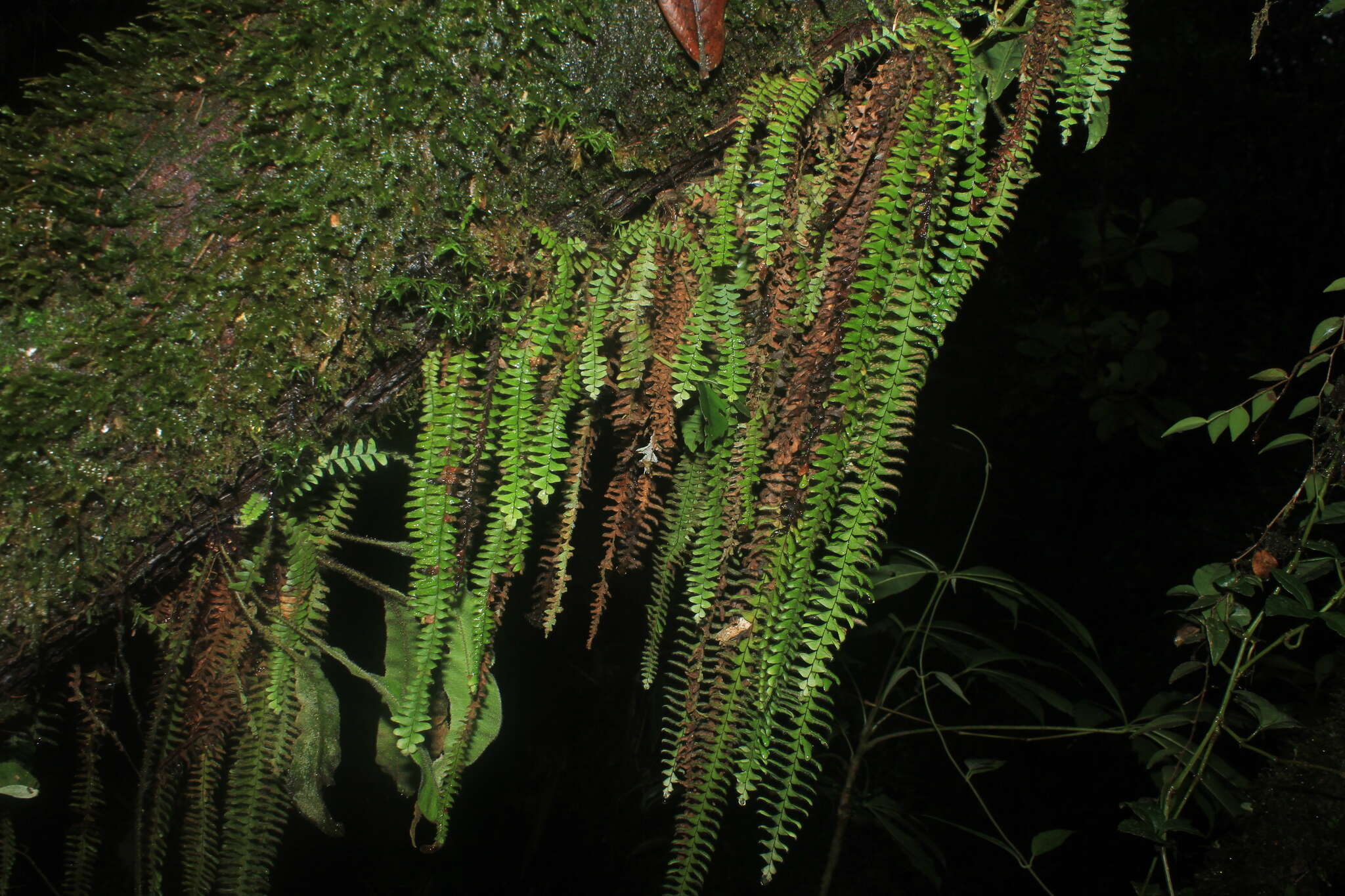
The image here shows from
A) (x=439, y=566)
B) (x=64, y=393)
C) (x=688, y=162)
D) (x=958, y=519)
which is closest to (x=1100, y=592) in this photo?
(x=958, y=519)

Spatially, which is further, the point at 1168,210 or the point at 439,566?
the point at 1168,210

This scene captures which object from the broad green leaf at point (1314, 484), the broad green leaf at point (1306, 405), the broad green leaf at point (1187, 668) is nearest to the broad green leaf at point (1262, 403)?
the broad green leaf at point (1306, 405)

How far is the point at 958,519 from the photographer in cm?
391

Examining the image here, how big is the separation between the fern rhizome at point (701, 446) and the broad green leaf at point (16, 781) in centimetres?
14

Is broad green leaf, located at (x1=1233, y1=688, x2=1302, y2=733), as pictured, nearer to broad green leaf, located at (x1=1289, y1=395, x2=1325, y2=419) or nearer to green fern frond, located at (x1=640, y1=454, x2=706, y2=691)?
broad green leaf, located at (x1=1289, y1=395, x2=1325, y2=419)

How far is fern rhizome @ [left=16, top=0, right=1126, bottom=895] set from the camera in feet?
3.91

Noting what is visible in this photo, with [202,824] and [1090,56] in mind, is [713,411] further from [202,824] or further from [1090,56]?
[202,824]

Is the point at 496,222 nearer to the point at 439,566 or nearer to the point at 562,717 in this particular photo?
the point at 439,566

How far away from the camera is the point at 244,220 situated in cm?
113

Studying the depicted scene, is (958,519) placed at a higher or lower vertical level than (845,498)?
lower

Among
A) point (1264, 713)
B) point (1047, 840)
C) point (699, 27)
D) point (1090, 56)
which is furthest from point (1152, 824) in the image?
point (699, 27)

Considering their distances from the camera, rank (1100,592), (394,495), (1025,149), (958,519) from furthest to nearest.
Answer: (958,519) → (1100,592) → (394,495) → (1025,149)

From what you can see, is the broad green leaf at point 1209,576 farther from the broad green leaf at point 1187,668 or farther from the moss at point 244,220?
the moss at point 244,220

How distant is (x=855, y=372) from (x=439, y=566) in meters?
0.76
